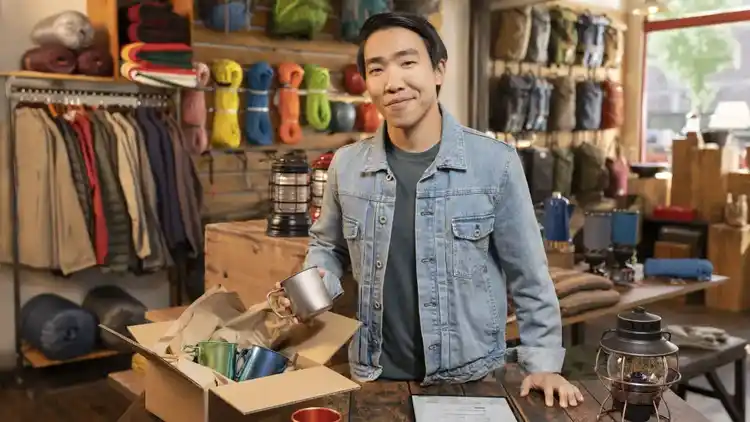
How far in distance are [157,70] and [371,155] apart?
9.73 ft

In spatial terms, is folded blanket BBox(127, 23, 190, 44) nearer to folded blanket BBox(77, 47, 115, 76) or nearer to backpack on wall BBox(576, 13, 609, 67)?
folded blanket BBox(77, 47, 115, 76)

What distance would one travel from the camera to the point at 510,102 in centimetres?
668

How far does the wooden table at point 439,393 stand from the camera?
1.46m

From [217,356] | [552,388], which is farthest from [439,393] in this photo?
[217,356]

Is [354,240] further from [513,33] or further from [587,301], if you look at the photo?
[513,33]

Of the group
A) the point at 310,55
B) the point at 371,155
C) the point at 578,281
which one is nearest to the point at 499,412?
the point at 371,155

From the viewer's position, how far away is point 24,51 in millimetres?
4340

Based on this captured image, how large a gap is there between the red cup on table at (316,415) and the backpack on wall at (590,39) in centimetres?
671

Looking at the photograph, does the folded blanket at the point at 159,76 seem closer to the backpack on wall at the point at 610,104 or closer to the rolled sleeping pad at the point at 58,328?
the rolled sleeping pad at the point at 58,328

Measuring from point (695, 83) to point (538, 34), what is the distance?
1.90 metres

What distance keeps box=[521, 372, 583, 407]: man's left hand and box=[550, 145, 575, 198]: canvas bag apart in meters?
5.61

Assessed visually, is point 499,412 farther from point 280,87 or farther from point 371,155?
point 280,87

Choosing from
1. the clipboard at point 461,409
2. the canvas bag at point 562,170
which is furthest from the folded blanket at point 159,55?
the canvas bag at point 562,170

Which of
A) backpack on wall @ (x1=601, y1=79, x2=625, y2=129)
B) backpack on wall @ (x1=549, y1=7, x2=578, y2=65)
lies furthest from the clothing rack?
backpack on wall @ (x1=601, y1=79, x2=625, y2=129)
